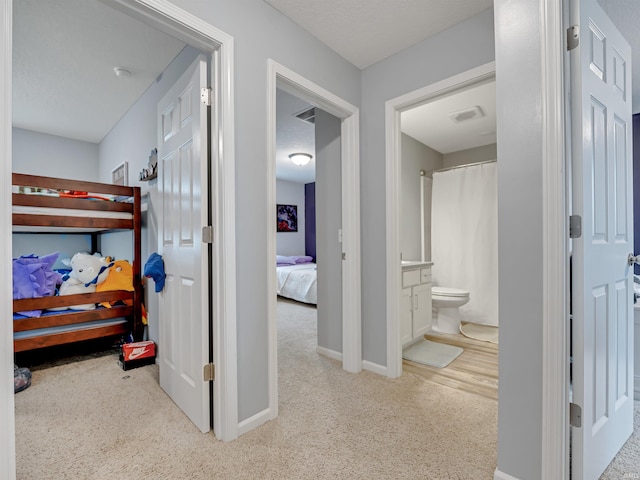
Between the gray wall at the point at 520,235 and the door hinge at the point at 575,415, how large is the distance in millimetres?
150

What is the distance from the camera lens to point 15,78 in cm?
266

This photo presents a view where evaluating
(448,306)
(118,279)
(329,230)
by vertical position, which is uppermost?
(329,230)

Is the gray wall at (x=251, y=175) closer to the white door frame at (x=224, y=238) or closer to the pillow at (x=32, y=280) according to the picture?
the white door frame at (x=224, y=238)

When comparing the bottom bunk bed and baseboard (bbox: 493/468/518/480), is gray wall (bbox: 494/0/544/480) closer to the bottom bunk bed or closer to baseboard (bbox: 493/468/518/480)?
baseboard (bbox: 493/468/518/480)

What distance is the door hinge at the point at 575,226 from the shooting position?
1.12 m

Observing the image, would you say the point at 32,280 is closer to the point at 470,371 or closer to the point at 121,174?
the point at 121,174

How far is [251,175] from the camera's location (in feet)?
5.50

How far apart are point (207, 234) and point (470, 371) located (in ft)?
7.39

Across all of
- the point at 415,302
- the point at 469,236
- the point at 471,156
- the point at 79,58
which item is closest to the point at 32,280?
the point at 79,58

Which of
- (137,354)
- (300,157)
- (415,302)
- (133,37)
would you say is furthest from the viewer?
(300,157)

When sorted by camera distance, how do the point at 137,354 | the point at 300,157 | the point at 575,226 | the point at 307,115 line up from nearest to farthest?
the point at 575,226 < the point at 137,354 < the point at 307,115 < the point at 300,157

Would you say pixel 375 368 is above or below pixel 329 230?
below

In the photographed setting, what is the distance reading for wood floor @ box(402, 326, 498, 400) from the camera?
7.05ft

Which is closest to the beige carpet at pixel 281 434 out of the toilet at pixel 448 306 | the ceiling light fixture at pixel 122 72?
the toilet at pixel 448 306
